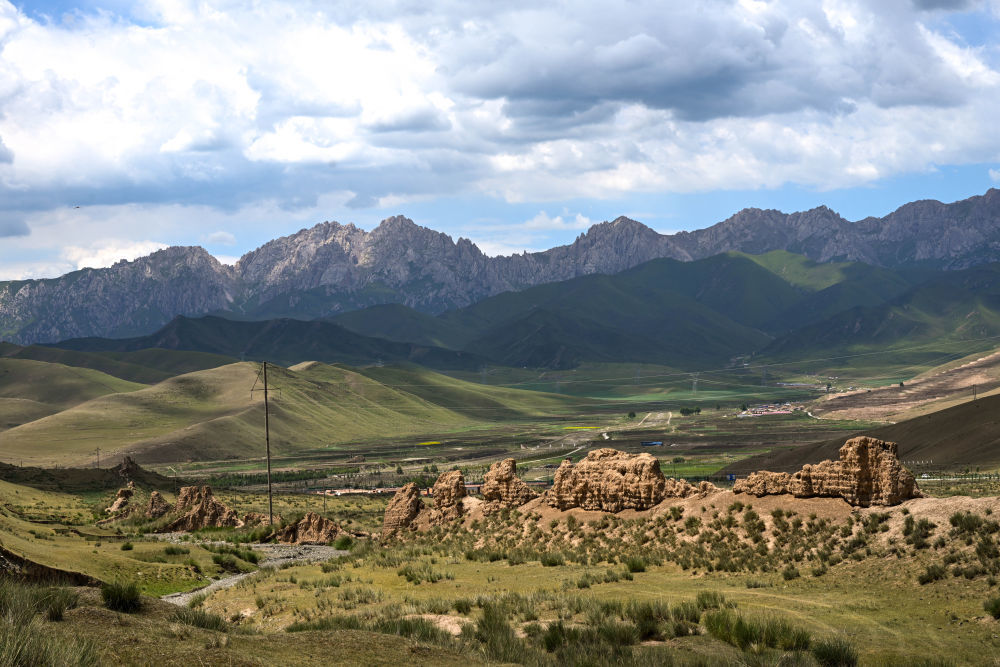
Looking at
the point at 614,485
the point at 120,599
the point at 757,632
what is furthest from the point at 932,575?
the point at 120,599

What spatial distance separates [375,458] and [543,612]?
160 m

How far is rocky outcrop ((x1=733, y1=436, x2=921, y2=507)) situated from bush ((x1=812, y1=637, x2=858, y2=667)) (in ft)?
46.5

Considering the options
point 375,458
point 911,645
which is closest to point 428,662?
point 911,645

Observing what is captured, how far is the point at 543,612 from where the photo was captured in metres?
23.3

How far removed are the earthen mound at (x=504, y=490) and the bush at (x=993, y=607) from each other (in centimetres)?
2877

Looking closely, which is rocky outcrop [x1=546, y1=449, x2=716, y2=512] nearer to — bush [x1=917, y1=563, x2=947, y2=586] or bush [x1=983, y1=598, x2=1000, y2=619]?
bush [x1=917, y1=563, x2=947, y2=586]

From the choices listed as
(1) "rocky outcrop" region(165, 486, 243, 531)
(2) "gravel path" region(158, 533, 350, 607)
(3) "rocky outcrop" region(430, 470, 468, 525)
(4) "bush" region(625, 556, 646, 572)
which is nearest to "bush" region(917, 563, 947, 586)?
(4) "bush" region(625, 556, 646, 572)

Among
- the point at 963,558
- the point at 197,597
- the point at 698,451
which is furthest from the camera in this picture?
the point at 698,451

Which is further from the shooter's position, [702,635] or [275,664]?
[702,635]

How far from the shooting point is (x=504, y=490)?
49.0 meters

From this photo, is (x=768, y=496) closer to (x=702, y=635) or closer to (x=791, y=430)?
(x=702, y=635)

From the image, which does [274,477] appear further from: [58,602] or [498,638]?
[58,602]

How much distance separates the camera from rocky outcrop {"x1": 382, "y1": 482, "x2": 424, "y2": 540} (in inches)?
2053

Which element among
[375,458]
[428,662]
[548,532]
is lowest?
[375,458]
